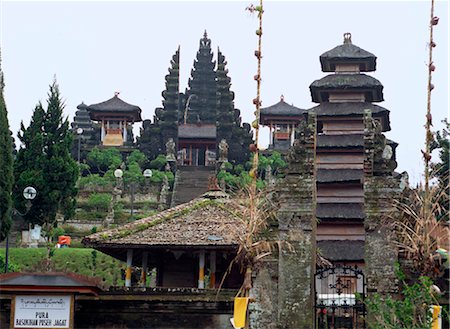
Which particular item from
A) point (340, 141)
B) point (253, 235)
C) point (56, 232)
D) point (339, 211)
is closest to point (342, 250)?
point (339, 211)

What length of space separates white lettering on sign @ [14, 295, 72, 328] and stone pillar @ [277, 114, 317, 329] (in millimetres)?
5080

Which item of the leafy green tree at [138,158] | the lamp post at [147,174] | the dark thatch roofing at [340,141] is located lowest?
the dark thatch roofing at [340,141]

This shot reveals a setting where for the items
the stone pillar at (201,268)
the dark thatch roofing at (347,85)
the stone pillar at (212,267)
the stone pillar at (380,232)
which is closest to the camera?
the stone pillar at (380,232)

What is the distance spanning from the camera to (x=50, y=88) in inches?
2203

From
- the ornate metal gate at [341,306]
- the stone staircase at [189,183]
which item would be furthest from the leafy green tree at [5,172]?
the ornate metal gate at [341,306]

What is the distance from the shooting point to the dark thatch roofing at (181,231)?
25.3 m

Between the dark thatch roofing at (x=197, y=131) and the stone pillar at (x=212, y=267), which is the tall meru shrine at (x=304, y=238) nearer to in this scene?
the stone pillar at (x=212, y=267)

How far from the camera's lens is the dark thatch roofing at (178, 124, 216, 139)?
75.1 m

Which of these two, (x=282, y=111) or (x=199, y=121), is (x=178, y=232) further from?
(x=199, y=121)

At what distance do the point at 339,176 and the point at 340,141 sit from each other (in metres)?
1.74

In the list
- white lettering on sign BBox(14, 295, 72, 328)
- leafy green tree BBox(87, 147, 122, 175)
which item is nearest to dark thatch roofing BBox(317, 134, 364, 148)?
white lettering on sign BBox(14, 295, 72, 328)

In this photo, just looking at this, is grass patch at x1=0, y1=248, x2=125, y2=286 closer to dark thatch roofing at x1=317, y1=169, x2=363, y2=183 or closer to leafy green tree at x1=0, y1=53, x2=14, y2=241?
leafy green tree at x1=0, y1=53, x2=14, y2=241

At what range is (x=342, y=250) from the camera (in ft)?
109

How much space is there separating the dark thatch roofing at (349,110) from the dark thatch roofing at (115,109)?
39500mm
